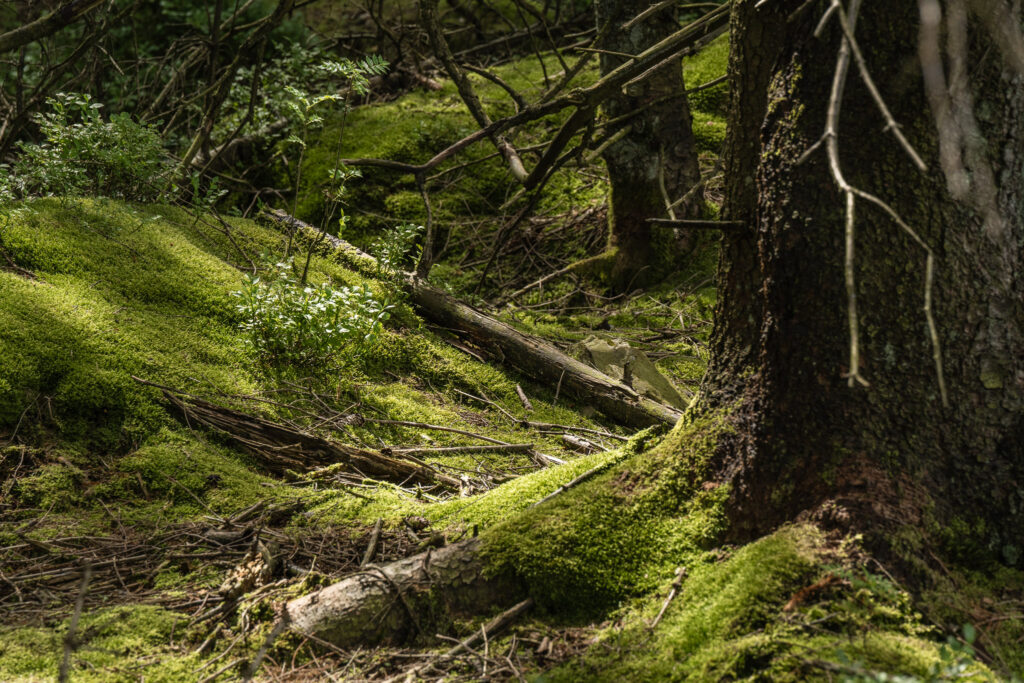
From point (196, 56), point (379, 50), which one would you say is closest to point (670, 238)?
point (379, 50)

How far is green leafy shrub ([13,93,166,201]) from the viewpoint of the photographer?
4.78 m

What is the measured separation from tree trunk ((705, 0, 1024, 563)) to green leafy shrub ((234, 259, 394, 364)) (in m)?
2.65

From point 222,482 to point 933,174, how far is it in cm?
279

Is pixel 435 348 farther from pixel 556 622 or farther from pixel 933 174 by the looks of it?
pixel 933 174

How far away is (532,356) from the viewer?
4.95 metres

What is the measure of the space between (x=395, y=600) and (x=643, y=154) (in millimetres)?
5052

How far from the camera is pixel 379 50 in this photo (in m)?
8.95

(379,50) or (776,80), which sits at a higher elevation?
(379,50)

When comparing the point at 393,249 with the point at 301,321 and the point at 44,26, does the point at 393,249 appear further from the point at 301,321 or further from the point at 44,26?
the point at 44,26

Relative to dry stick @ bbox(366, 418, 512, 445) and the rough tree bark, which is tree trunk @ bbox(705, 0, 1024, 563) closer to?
the rough tree bark

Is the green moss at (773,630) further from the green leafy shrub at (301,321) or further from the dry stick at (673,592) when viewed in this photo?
the green leafy shrub at (301,321)

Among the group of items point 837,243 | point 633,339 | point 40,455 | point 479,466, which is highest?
point 837,243

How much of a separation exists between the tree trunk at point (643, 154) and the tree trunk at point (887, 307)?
14.4 feet

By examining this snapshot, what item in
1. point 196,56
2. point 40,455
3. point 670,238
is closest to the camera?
point 40,455
